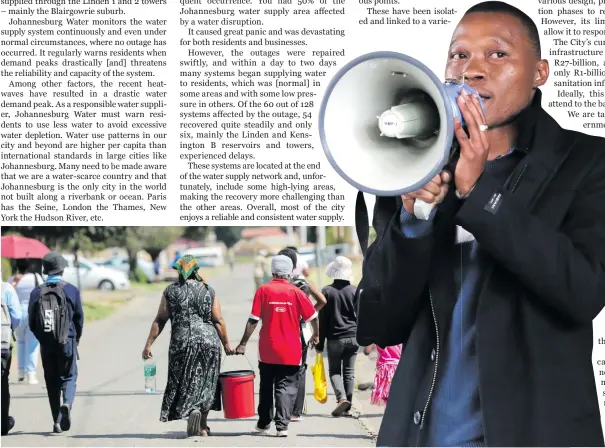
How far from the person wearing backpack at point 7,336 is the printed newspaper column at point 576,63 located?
179 inches

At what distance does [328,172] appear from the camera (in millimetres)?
5535

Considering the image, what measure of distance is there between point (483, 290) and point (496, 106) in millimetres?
439

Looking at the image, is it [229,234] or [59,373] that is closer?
[59,373]

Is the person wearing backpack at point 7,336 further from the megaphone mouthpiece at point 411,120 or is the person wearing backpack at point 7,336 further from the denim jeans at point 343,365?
the megaphone mouthpiece at point 411,120

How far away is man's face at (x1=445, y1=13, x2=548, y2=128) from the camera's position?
7.93 feet

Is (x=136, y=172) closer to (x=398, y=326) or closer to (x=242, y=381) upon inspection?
(x=242, y=381)

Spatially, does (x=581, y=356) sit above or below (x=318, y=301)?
above

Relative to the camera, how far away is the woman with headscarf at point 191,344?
25.6 ft

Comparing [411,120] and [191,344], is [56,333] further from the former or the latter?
[411,120]

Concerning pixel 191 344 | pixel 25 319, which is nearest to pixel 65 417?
pixel 191 344

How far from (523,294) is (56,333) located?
6287 mm

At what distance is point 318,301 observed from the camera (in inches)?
338

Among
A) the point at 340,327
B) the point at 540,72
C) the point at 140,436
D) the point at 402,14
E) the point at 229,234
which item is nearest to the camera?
the point at 540,72

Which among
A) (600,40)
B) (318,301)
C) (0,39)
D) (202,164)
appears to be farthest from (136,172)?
(318,301)
